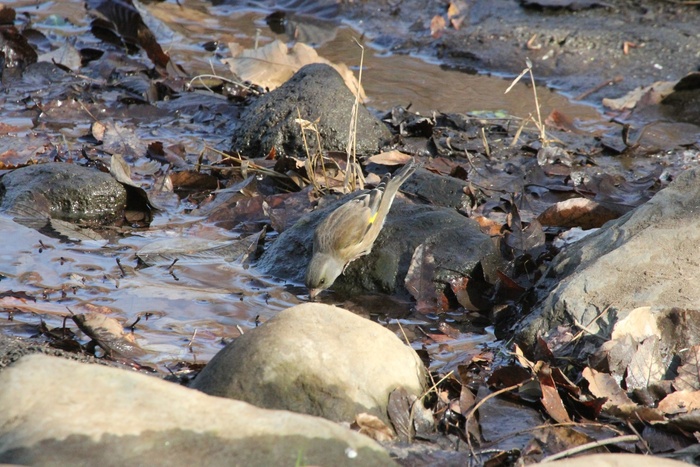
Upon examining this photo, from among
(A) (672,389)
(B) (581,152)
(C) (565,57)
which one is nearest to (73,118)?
(B) (581,152)

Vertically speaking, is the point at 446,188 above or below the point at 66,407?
below

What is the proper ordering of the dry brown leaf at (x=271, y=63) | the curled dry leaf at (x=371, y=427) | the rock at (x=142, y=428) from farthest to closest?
the dry brown leaf at (x=271, y=63) → the curled dry leaf at (x=371, y=427) → the rock at (x=142, y=428)

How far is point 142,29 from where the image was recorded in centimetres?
1051

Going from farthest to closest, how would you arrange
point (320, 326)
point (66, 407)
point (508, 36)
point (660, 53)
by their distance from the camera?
point (508, 36), point (660, 53), point (320, 326), point (66, 407)

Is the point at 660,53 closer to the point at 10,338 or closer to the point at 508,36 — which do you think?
the point at 508,36

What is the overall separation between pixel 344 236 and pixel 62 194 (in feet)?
7.96

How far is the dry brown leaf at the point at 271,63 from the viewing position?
9461mm

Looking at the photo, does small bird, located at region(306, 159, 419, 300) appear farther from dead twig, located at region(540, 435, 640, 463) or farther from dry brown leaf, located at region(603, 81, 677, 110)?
dry brown leaf, located at region(603, 81, 677, 110)

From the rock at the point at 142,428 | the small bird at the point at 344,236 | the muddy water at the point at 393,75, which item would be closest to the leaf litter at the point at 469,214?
the small bird at the point at 344,236

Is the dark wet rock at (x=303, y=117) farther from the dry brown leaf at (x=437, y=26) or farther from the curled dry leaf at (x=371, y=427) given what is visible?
the curled dry leaf at (x=371, y=427)

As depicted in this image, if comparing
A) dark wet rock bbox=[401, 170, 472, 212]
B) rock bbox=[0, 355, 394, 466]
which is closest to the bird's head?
dark wet rock bbox=[401, 170, 472, 212]

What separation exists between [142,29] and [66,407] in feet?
27.0

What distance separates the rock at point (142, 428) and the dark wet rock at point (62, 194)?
351 centimetres

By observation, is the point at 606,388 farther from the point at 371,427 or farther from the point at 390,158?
the point at 390,158
